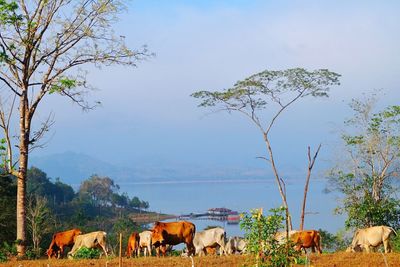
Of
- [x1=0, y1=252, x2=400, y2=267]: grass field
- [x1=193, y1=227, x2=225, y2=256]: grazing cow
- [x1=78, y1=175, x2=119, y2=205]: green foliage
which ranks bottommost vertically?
[x1=0, y1=252, x2=400, y2=267]: grass field

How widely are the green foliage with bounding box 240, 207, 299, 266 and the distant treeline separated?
1096 centimetres

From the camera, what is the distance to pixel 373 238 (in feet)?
64.0

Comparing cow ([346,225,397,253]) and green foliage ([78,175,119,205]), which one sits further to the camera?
green foliage ([78,175,119,205])

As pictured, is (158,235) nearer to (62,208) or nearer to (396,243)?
(396,243)

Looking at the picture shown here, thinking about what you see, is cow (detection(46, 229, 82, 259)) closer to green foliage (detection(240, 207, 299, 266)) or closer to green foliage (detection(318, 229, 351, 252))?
green foliage (detection(240, 207, 299, 266))

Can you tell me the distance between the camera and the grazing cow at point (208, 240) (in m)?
20.7

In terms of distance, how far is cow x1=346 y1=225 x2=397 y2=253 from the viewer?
63.0ft

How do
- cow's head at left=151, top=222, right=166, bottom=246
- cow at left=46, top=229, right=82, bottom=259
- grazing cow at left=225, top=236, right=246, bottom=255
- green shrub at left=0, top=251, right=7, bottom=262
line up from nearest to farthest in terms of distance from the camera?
green shrub at left=0, top=251, right=7, bottom=262 → cow's head at left=151, top=222, right=166, bottom=246 → cow at left=46, top=229, right=82, bottom=259 → grazing cow at left=225, top=236, right=246, bottom=255

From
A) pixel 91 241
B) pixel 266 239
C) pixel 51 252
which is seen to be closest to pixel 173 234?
pixel 91 241

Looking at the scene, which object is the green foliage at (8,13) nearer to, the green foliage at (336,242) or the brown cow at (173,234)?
the brown cow at (173,234)

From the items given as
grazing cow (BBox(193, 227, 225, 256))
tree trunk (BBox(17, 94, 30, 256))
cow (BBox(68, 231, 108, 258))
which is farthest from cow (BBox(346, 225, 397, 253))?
tree trunk (BBox(17, 94, 30, 256))

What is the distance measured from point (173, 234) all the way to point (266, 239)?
8915 mm

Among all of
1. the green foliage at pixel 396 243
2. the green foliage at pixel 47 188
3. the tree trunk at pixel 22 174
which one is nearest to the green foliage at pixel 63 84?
the tree trunk at pixel 22 174

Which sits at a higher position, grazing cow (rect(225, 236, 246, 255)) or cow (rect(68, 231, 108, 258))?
cow (rect(68, 231, 108, 258))
